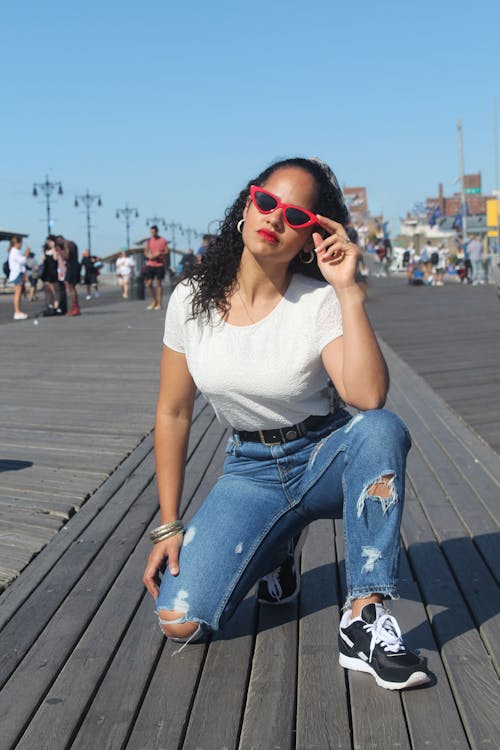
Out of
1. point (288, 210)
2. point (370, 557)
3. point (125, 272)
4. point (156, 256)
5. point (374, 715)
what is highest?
point (125, 272)

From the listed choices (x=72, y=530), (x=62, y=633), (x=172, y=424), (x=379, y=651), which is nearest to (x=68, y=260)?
(x=72, y=530)

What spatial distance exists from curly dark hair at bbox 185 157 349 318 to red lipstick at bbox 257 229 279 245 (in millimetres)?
160

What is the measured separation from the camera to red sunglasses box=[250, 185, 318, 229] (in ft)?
10.1

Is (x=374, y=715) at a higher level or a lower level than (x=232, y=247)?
lower

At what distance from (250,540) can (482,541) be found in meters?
1.40

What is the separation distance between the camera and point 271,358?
3158mm

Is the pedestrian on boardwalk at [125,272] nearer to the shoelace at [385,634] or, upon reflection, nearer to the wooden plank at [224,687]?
the wooden plank at [224,687]

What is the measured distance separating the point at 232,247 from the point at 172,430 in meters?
0.64

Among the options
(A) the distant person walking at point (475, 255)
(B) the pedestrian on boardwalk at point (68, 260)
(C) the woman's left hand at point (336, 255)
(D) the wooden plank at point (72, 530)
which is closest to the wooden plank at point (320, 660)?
(D) the wooden plank at point (72, 530)

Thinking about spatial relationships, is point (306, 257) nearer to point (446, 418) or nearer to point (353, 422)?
point (353, 422)

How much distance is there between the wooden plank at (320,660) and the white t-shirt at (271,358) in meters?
0.67

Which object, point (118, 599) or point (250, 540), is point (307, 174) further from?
point (118, 599)

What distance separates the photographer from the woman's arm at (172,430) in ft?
10.7

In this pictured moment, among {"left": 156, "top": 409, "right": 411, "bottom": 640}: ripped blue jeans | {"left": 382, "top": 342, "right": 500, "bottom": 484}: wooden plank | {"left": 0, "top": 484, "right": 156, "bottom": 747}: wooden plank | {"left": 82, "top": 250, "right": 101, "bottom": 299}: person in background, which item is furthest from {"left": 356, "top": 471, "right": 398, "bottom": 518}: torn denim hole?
{"left": 82, "top": 250, "right": 101, "bottom": 299}: person in background
